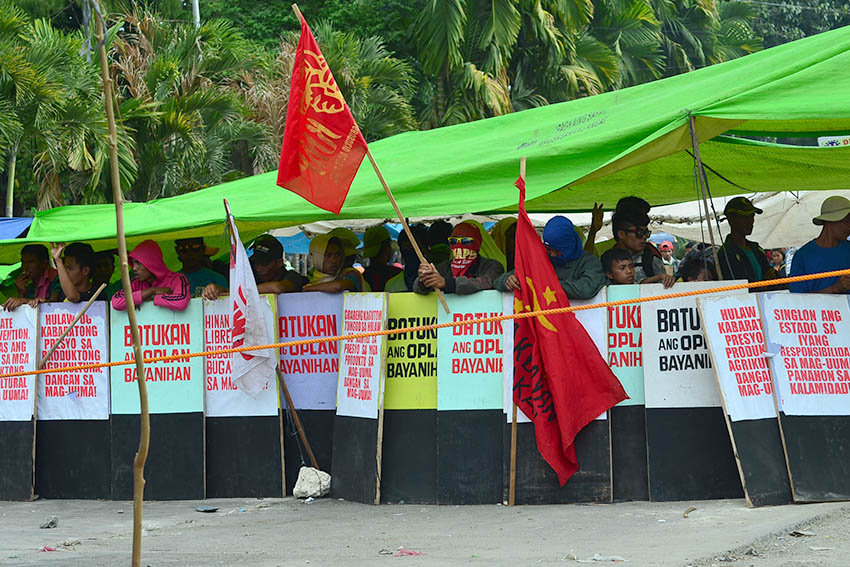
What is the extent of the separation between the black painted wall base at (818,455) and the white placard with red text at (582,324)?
121 cm

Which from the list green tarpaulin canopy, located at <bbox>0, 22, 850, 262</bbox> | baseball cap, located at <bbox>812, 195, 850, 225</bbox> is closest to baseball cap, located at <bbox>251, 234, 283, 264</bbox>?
green tarpaulin canopy, located at <bbox>0, 22, 850, 262</bbox>

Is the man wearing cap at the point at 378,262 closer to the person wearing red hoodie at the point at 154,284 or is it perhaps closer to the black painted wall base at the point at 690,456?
the person wearing red hoodie at the point at 154,284

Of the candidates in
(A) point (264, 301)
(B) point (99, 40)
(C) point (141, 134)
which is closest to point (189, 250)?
(A) point (264, 301)

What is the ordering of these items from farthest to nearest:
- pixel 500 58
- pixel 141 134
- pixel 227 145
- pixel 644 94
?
pixel 500 58, pixel 227 145, pixel 141 134, pixel 644 94

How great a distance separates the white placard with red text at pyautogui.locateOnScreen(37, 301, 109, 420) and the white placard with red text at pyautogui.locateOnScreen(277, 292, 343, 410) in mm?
1536

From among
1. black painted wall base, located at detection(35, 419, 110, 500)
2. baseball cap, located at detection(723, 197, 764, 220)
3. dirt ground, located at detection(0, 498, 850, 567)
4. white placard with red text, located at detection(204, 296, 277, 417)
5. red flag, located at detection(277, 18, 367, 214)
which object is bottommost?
dirt ground, located at detection(0, 498, 850, 567)

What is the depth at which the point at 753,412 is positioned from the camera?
7.29 metres

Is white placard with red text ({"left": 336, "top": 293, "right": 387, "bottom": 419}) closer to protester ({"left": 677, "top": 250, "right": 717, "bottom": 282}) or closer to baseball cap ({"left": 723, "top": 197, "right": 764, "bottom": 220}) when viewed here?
protester ({"left": 677, "top": 250, "right": 717, "bottom": 282})

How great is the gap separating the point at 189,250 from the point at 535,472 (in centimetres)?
407

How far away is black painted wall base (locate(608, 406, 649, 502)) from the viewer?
7.70m

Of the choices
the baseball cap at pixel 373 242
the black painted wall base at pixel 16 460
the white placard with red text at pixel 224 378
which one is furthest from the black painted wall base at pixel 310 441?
the black painted wall base at pixel 16 460

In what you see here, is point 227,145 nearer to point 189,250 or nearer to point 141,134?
point 141,134

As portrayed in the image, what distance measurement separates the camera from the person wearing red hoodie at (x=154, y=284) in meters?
9.09

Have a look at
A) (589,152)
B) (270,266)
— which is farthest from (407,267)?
(589,152)
